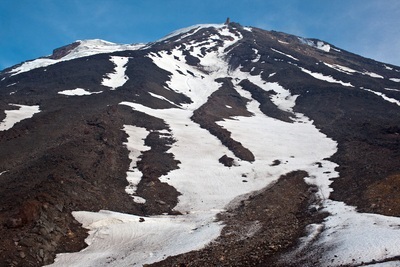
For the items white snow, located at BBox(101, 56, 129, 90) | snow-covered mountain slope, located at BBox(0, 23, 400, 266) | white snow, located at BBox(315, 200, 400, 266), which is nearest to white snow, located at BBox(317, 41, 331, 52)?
snow-covered mountain slope, located at BBox(0, 23, 400, 266)

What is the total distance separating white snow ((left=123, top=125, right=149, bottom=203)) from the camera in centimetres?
3059

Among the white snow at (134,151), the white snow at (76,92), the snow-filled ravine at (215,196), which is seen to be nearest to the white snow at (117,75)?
the white snow at (76,92)

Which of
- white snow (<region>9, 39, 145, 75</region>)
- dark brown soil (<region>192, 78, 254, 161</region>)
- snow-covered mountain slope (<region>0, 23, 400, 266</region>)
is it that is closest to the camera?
snow-covered mountain slope (<region>0, 23, 400, 266</region>)

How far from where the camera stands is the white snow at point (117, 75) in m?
79.4

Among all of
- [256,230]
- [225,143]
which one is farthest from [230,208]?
[225,143]

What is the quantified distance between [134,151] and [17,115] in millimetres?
18667

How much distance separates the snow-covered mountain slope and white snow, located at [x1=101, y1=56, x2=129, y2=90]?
0.74 metres

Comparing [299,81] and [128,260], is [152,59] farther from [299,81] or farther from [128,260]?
[128,260]

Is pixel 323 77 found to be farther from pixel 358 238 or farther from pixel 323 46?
pixel 358 238

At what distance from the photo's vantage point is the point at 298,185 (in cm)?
3084

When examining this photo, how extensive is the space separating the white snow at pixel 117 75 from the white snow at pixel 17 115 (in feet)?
74.8

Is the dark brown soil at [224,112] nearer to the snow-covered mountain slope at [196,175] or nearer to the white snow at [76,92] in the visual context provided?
the snow-covered mountain slope at [196,175]

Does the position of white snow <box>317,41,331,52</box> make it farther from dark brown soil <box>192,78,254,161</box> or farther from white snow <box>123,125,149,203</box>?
white snow <box>123,125,149,203</box>

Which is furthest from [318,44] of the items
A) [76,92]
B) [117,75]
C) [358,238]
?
[358,238]
